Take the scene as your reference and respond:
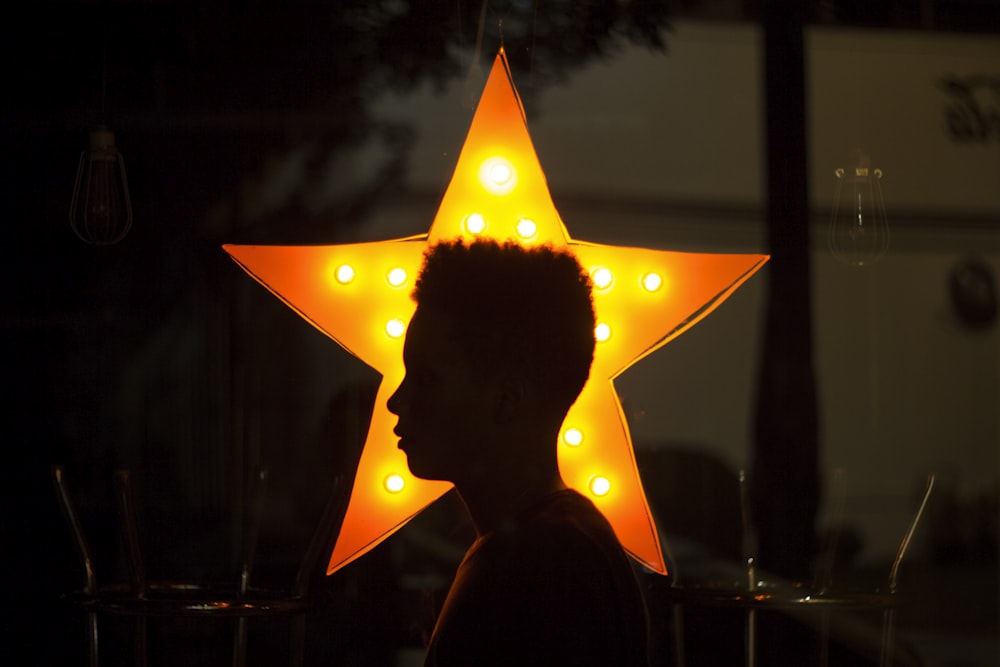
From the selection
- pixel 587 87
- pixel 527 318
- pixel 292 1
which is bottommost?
pixel 527 318

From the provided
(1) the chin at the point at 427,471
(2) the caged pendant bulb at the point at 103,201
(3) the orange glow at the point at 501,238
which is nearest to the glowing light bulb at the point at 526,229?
(3) the orange glow at the point at 501,238

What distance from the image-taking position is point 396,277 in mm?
1995

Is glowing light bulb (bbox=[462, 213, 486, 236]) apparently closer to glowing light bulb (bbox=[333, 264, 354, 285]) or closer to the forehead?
glowing light bulb (bbox=[333, 264, 354, 285])

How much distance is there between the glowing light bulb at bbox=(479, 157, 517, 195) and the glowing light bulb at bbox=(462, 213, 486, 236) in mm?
50

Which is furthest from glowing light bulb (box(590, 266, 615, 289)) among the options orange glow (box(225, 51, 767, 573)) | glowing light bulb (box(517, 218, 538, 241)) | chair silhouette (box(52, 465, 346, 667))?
chair silhouette (box(52, 465, 346, 667))

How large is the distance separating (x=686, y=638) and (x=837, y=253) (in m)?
0.75

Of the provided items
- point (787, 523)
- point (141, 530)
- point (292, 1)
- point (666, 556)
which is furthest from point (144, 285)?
point (787, 523)

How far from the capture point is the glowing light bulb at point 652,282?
6.54 feet

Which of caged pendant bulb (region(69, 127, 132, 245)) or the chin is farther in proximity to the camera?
caged pendant bulb (region(69, 127, 132, 245))

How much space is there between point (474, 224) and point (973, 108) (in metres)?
1.01

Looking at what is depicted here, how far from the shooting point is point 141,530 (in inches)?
81.8

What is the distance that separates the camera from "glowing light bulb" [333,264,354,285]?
2.00 metres

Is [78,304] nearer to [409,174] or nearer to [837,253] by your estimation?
[409,174]

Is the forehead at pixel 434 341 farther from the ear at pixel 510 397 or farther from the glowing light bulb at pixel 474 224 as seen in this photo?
the glowing light bulb at pixel 474 224
